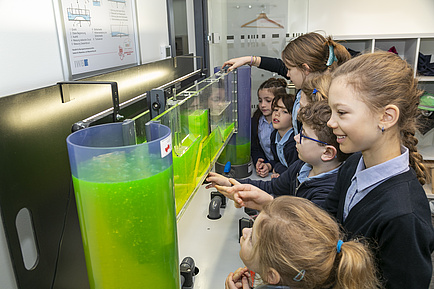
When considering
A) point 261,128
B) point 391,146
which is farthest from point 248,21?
point 391,146

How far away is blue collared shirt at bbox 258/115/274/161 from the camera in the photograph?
209 cm

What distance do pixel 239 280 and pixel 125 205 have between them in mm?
571

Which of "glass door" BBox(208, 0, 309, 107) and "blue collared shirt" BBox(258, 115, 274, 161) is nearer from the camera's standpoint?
"blue collared shirt" BBox(258, 115, 274, 161)

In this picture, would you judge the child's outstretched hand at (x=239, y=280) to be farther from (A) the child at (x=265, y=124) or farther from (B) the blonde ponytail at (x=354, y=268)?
(A) the child at (x=265, y=124)

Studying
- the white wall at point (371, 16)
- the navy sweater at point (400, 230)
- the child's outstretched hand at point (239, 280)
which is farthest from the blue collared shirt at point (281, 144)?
the white wall at point (371, 16)

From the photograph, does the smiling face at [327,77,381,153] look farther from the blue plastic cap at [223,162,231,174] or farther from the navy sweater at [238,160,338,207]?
the blue plastic cap at [223,162,231,174]

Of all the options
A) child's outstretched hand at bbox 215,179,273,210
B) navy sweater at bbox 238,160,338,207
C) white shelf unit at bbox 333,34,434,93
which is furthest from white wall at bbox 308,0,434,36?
child's outstretched hand at bbox 215,179,273,210

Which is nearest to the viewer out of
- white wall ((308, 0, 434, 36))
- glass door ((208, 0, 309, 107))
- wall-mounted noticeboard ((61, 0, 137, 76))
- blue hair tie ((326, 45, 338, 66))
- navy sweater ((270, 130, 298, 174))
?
wall-mounted noticeboard ((61, 0, 137, 76))

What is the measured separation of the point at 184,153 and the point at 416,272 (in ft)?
2.10

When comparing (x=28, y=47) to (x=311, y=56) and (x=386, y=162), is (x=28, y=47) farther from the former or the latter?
(x=311, y=56)

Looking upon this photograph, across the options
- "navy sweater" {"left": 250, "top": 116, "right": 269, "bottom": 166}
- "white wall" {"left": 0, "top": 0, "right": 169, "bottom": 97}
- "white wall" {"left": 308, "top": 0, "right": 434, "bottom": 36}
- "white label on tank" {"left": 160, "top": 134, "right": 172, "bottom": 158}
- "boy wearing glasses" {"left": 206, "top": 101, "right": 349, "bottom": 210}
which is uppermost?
"white wall" {"left": 308, "top": 0, "right": 434, "bottom": 36}

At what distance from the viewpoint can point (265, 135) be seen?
6.95ft

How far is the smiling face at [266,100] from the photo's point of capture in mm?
2082

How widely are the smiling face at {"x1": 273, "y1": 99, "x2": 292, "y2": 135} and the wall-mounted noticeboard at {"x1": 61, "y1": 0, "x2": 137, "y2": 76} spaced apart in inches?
33.4
